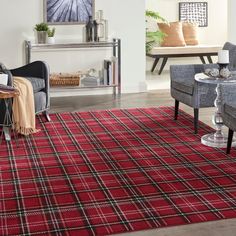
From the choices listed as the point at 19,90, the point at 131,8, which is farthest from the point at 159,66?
the point at 19,90

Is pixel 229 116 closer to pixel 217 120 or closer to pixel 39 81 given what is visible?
pixel 217 120

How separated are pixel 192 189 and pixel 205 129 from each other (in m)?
1.79

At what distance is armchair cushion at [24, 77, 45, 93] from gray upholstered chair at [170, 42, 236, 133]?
4.60 feet

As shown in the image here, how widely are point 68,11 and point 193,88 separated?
2668mm

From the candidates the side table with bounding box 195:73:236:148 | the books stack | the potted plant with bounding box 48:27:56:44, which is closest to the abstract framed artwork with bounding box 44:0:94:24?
the potted plant with bounding box 48:27:56:44

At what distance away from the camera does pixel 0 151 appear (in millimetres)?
5035

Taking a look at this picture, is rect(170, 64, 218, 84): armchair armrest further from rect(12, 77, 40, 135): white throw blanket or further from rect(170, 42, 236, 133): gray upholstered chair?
rect(12, 77, 40, 135): white throw blanket

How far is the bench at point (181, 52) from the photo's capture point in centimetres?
977

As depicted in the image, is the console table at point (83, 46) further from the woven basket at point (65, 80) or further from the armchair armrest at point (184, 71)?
the armchair armrest at point (184, 71)

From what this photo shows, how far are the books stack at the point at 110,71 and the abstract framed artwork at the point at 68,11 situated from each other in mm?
664

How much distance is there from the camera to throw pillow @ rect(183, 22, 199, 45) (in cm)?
1035

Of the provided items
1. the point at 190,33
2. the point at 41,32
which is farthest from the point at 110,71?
the point at 190,33

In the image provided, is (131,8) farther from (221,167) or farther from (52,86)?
(221,167)

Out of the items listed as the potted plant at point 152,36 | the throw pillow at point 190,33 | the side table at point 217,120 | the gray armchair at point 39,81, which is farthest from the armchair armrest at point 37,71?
the throw pillow at point 190,33
